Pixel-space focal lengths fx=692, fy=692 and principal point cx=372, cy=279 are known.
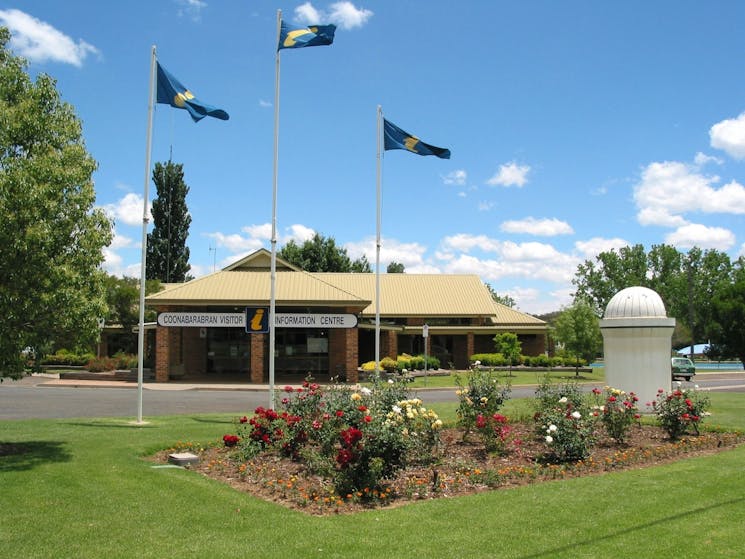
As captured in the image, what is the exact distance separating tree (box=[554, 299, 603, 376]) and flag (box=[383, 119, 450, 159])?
25.1m

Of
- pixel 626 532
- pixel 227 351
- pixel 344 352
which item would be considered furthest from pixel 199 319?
pixel 626 532

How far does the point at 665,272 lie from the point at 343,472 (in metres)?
86.3

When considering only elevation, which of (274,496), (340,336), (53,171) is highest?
(53,171)

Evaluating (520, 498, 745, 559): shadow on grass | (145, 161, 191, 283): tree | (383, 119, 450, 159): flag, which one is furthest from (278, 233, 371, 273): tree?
(520, 498, 745, 559): shadow on grass

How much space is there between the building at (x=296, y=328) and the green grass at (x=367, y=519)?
1827 centimetres

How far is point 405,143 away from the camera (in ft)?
58.8

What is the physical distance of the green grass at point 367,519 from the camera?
246 inches

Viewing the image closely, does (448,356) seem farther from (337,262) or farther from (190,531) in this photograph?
(190,531)

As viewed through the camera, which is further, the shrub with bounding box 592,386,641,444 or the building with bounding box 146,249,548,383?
the building with bounding box 146,249,548,383

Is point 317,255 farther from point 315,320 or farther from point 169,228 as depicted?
point 315,320

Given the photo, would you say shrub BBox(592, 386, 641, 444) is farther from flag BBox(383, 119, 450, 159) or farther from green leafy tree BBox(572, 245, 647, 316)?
green leafy tree BBox(572, 245, 647, 316)

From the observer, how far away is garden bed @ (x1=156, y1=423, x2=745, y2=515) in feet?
26.9

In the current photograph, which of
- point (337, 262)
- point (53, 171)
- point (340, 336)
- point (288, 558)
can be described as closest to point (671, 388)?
point (288, 558)

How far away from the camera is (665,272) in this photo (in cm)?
8625
